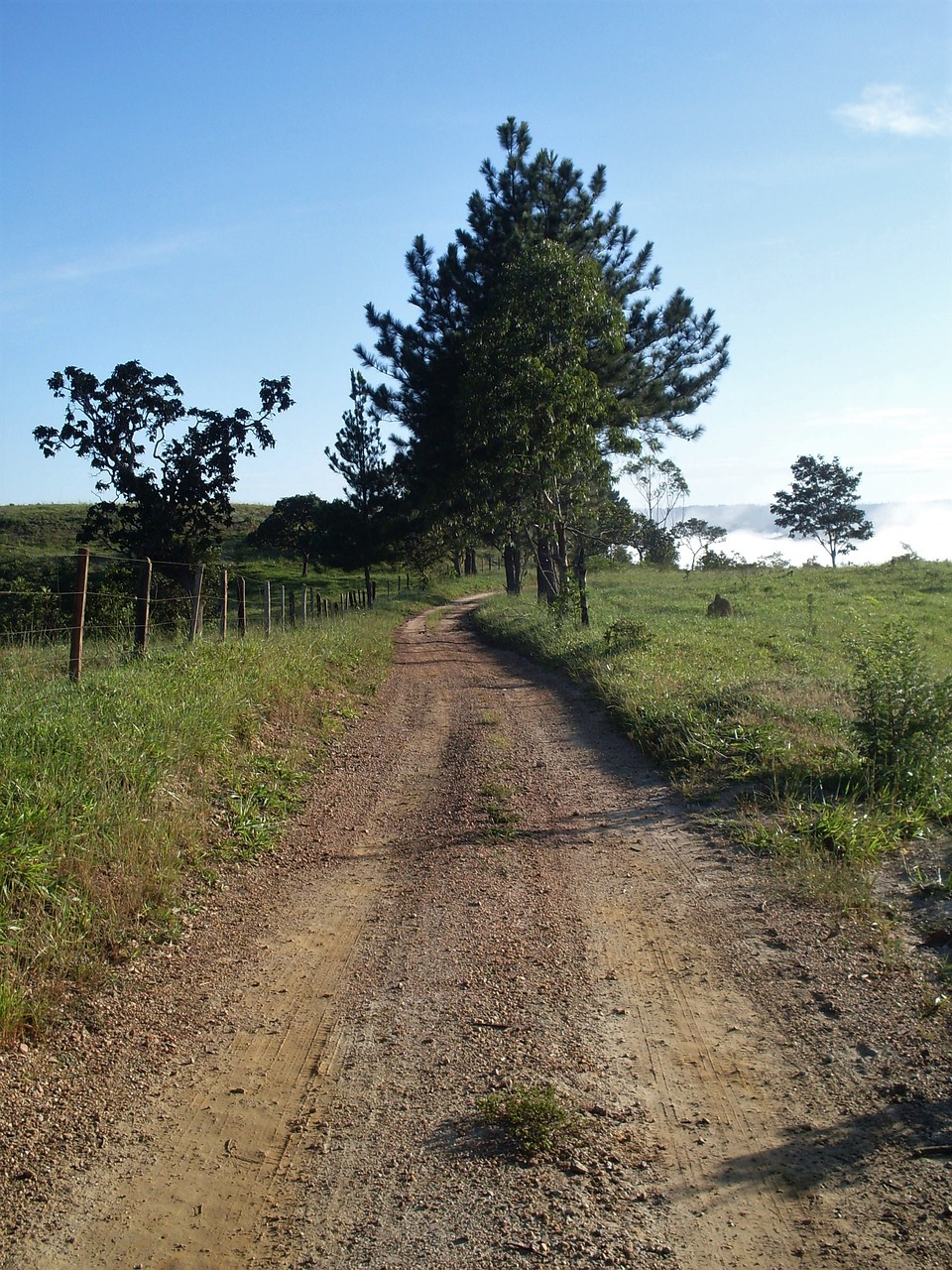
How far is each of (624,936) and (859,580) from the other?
35.7m

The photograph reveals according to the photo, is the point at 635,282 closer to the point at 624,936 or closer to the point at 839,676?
the point at 839,676

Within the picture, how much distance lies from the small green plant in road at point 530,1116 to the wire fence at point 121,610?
21.9 feet

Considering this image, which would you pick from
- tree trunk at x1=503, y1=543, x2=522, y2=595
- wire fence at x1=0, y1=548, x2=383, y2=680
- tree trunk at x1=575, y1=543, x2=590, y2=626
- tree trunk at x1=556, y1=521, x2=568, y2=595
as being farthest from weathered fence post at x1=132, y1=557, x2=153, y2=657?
tree trunk at x1=503, y1=543, x2=522, y2=595

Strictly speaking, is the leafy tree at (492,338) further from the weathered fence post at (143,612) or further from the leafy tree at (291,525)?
the leafy tree at (291,525)

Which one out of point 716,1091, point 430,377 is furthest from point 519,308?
point 716,1091

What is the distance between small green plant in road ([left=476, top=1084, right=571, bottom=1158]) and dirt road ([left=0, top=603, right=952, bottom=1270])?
6 cm

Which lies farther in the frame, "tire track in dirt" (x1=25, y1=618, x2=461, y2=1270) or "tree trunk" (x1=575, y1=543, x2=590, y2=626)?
"tree trunk" (x1=575, y1=543, x2=590, y2=626)

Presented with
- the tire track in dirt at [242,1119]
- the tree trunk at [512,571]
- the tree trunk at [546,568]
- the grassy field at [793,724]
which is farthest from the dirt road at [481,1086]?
the tree trunk at [512,571]

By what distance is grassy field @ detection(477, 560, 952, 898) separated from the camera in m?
6.63

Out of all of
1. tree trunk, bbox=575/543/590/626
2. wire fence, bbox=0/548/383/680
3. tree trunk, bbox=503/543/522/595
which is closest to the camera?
wire fence, bbox=0/548/383/680

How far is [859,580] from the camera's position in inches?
1475

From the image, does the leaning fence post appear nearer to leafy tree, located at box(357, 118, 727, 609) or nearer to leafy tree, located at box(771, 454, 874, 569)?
leafy tree, located at box(357, 118, 727, 609)

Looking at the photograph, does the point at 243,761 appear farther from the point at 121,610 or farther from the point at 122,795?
the point at 121,610

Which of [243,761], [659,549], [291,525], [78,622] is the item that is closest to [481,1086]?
[243,761]
